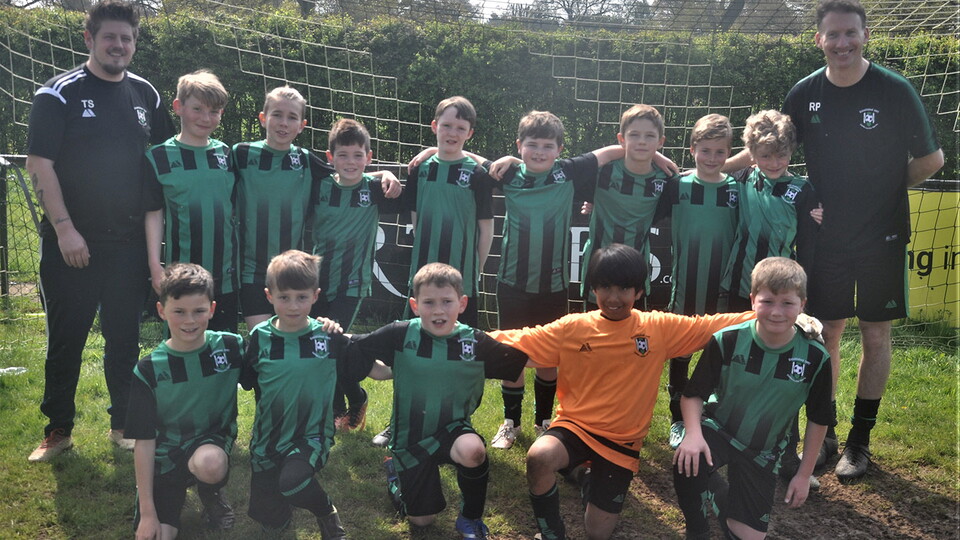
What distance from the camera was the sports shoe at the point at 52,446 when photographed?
3.80 metres

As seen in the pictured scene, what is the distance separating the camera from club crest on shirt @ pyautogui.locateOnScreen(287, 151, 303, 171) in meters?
3.99

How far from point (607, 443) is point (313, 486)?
1.17 meters

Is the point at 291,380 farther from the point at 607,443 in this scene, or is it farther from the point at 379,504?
the point at 607,443

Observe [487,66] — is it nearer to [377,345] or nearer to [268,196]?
[268,196]

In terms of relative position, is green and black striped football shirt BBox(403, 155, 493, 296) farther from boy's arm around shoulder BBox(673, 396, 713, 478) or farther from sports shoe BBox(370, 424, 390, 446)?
boy's arm around shoulder BBox(673, 396, 713, 478)

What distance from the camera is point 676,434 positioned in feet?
13.1

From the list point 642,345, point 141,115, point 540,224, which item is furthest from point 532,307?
point 141,115

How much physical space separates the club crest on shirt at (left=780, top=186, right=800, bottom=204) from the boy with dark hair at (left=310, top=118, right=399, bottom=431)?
1953 mm

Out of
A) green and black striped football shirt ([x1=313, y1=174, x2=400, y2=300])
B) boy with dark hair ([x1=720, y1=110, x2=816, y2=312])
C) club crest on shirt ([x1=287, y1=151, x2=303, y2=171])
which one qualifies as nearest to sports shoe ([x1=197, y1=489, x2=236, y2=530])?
green and black striped football shirt ([x1=313, y1=174, x2=400, y2=300])

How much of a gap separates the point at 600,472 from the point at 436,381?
76cm

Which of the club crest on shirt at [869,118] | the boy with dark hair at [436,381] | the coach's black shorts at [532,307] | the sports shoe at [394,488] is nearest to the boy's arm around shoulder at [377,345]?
the boy with dark hair at [436,381]

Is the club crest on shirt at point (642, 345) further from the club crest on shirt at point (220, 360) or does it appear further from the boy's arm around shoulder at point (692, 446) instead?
the club crest on shirt at point (220, 360)

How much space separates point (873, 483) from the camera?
12.6 feet

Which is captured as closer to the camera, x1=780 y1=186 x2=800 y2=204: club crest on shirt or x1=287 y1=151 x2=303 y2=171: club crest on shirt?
x1=780 y1=186 x2=800 y2=204: club crest on shirt
